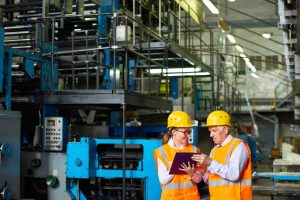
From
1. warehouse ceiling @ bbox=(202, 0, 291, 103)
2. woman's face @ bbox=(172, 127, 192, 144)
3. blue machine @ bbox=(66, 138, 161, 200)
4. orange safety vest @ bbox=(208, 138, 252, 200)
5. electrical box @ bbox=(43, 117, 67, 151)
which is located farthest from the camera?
warehouse ceiling @ bbox=(202, 0, 291, 103)

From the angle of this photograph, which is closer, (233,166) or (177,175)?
(233,166)

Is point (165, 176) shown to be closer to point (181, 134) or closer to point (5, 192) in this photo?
point (181, 134)

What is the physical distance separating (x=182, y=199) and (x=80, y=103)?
9.90 ft

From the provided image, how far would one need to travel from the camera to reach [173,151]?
5.13 metres

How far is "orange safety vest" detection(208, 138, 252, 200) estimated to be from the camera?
454 centimetres

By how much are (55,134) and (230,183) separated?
12.0 feet

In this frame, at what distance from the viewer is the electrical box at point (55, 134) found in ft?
24.0

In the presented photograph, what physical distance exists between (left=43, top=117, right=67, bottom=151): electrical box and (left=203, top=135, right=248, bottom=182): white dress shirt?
11.2ft

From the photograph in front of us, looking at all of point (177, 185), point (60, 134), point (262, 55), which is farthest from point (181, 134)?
point (262, 55)

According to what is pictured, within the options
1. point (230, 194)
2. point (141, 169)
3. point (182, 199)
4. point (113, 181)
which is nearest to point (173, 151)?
point (182, 199)

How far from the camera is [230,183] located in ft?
14.9

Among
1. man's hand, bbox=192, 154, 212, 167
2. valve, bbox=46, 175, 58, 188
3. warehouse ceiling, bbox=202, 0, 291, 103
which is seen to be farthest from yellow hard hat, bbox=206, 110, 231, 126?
warehouse ceiling, bbox=202, 0, 291, 103

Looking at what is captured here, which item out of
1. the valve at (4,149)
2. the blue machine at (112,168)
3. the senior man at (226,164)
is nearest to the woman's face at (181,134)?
the senior man at (226,164)

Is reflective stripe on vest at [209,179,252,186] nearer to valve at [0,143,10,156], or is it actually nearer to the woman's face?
the woman's face
